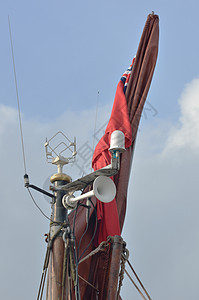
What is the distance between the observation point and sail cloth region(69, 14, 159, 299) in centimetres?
1118

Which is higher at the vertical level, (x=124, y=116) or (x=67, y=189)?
(x=124, y=116)

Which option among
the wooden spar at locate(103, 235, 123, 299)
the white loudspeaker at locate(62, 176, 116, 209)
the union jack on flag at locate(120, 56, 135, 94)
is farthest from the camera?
the union jack on flag at locate(120, 56, 135, 94)

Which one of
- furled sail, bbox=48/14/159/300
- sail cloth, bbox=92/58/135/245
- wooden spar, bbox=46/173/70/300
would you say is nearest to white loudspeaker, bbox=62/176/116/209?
wooden spar, bbox=46/173/70/300

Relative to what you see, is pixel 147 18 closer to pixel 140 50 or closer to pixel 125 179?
pixel 140 50

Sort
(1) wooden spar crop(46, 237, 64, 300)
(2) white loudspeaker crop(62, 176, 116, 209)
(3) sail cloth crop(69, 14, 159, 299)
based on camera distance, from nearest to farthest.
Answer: (2) white loudspeaker crop(62, 176, 116, 209), (1) wooden spar crop(46, 237, 64, 300), (3) sail cloth crop(69, 14, 159, 299)

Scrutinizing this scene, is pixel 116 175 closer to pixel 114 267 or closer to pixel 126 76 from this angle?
pixel 114 267

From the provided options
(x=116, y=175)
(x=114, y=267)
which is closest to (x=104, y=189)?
(x=114, y=267)

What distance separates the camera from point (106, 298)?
10391 millimetres

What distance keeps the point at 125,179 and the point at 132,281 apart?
8.44 ft

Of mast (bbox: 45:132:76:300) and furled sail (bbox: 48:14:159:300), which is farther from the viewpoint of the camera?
furled sail (bbox: 48:14:159:300)

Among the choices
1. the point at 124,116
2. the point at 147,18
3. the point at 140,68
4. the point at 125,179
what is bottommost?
the point at 125,179

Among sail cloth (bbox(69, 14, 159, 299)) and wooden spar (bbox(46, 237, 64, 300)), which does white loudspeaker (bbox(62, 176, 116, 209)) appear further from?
A: sail cloth (bbox(69, 14, 159, 299))

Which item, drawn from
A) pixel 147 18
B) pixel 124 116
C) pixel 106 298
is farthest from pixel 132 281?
pixel 147 18

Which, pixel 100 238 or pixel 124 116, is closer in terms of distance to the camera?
pixel 100 238
